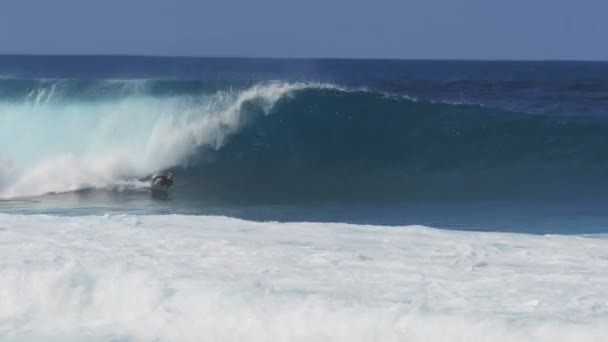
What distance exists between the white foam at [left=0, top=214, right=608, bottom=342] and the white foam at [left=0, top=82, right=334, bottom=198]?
20.2ft

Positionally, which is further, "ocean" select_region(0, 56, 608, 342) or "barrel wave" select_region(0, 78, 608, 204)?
"barrel wave" select_region(0, 78, 608, 204)

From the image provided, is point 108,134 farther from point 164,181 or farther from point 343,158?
point 343,158

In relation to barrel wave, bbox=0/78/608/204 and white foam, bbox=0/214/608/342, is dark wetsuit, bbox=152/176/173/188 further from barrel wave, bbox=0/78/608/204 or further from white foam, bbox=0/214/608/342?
white foam, bbox=0/214/608/342

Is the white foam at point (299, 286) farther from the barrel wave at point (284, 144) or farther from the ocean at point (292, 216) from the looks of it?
the barrel wave at point (284, 144)

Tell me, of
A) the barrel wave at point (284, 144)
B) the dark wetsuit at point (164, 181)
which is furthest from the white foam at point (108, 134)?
the dark wetsuit at point (164, 181)

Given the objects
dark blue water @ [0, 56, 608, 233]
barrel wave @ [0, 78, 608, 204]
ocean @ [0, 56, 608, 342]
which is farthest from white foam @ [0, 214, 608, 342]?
barrel wave @ [0, 78, 608, 204]

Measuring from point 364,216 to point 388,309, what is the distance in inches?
208

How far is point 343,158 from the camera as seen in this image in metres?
14.5

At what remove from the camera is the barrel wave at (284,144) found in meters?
12.8

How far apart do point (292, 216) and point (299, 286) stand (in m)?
4.71

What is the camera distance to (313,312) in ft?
17.3

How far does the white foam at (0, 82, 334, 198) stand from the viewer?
13.4 meters

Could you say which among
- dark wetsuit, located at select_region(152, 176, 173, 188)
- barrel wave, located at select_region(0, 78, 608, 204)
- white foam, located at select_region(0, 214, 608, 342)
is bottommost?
white foam, located at select_region(0, 214, 608, 342)

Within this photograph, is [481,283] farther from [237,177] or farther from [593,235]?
[237,177]
